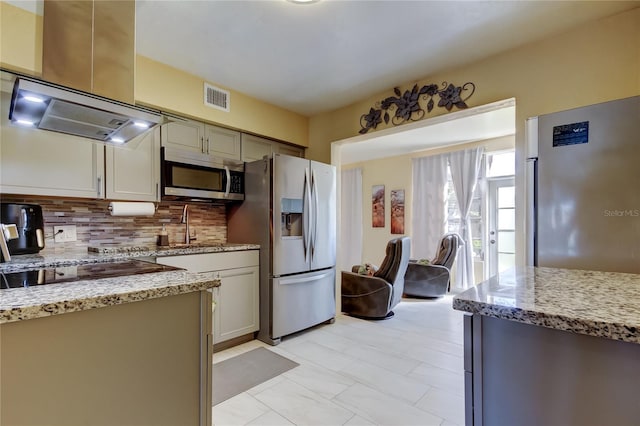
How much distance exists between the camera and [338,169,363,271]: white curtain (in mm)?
6645

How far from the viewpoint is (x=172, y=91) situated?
2693mm

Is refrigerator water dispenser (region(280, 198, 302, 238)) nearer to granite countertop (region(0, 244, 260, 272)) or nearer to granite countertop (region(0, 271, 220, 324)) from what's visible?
granite countertop (region(0, 244, 260, 272))

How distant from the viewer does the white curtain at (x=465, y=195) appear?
16.4 ft

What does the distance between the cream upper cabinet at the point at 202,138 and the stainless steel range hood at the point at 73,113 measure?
971 mm

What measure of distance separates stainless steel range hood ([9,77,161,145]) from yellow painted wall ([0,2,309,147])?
763 millimetres

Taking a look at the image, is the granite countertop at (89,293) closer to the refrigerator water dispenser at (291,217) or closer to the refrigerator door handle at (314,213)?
Answer: the refrigerator water dispenser at (291,217)

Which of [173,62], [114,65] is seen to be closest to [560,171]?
[114,65]

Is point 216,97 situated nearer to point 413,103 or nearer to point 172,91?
point 172,91

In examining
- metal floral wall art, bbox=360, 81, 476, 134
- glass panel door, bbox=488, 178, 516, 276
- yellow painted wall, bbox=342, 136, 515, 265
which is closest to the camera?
metal floral wall art, bbox=360, 81, 476, 134

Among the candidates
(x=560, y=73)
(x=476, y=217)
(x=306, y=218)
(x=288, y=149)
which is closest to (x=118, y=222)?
(x=306, y=218)

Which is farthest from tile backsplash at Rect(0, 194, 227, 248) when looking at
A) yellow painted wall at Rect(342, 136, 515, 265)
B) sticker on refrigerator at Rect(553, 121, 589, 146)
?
yellow painted wall at Rect(342, 136, 515, 265)

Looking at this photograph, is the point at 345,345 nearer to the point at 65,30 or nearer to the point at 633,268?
the point at 633,268

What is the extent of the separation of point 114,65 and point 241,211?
1815 mm

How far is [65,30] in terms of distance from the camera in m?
1.53
